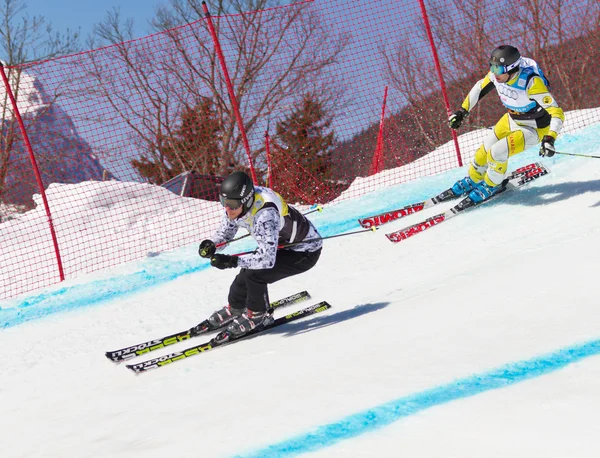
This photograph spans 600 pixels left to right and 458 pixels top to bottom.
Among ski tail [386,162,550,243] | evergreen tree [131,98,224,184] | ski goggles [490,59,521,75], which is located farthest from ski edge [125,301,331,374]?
evergreen tree [131,98,224,184]

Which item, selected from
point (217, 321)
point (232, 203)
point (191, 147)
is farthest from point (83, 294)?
point (191, 147)

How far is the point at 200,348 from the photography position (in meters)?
4.58

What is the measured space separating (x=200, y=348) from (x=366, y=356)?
1573 mm

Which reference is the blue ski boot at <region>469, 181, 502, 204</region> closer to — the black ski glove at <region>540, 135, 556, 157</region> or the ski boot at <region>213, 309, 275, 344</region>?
the black ski glove at <region>540, 135, 556, 157</region>

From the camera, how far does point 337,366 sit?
3.39m

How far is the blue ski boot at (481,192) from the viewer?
271 inches

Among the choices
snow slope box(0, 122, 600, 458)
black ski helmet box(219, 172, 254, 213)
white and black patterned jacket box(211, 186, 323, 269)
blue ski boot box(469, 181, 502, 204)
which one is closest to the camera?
snow slope box(0, 122, 600, 458)

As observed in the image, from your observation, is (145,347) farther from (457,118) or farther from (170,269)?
(457,118)

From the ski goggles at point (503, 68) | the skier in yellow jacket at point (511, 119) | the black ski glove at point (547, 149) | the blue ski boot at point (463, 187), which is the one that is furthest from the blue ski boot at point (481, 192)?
the ski goggles at point (503, 68)

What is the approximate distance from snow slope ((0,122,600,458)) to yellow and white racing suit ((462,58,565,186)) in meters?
0.50

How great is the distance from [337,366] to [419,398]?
0.76 metres

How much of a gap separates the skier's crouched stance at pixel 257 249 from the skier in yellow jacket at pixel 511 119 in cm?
260

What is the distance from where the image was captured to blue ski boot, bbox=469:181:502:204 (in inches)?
271

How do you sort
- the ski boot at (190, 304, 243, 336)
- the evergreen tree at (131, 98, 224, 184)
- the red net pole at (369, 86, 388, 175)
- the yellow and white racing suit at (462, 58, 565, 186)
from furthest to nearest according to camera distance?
1. the evergreen tree at (131, 98, 224, 184)
2. the red net pole at (369, 86, 388, 175)
3. the yellow and white racing suit at (462, 58, 565, 186)
4. the ski boot at (190, 304, 243, 336)
